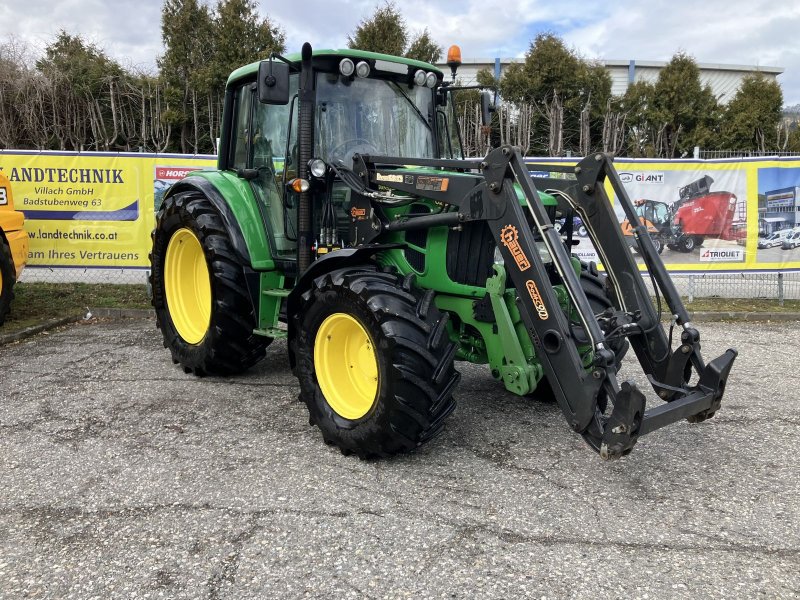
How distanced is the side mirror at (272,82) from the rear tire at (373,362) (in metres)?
1.17

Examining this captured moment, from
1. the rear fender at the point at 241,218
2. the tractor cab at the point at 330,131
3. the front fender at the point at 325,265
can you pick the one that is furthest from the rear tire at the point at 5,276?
the front fender at the point at 325,265

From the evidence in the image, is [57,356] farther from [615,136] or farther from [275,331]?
[615,136]

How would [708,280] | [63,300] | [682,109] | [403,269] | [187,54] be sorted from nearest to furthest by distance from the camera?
[403,269] < [63,300] < [708,280] < [187,54] < [682,109]

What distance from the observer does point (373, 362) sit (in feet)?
13.6

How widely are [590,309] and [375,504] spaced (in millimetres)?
1520

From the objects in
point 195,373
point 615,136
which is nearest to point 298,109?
point 195,373

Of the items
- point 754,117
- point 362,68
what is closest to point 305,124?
point 362,68

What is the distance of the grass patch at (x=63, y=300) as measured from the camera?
7.74 m

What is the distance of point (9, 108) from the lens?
652 inches

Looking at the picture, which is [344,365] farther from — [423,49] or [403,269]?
[423,49]

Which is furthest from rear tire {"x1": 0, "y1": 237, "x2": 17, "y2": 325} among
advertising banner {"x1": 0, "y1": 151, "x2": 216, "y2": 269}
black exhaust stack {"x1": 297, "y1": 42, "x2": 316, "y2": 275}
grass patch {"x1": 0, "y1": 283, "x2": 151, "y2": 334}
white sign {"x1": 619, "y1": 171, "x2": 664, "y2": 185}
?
white sign {"x1": 619, "y1": 171, "x2": 664, "y2": 185}

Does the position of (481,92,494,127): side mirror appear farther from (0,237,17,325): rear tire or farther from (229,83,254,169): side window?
(0,237,17,325): rear tire

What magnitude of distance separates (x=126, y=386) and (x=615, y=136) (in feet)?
60.5

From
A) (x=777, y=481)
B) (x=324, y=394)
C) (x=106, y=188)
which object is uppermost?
(x=106, y=188)
